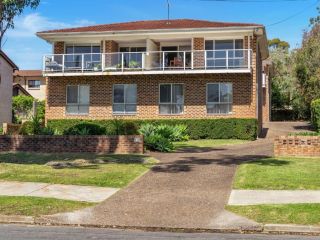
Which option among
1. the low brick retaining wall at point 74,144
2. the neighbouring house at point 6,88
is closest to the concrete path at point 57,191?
the low brick retaining wall at point 74,144

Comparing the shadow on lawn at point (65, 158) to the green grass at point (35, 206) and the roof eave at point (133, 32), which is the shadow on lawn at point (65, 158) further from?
the roof eave at point (133, 32)

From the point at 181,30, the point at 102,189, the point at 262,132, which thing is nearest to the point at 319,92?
the point at 262,132

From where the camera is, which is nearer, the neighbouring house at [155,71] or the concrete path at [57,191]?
the concrete path at [57,191]

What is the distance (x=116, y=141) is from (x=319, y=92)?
19820 mm

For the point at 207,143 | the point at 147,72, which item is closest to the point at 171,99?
the point at 147,72

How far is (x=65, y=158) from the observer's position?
18.3 m

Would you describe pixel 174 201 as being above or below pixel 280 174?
below

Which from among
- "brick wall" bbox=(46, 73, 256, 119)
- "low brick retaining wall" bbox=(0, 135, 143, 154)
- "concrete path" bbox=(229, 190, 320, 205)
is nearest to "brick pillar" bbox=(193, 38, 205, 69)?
"brick wall" bbox=(46, 73, 256, 119)

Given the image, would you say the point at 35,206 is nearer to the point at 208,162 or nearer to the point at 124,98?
the point at 208,162

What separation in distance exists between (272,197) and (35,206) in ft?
16.9

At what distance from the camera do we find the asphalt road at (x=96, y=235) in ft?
28.2

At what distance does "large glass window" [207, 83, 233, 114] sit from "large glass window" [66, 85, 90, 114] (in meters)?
7.53

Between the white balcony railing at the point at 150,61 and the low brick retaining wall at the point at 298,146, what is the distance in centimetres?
1126

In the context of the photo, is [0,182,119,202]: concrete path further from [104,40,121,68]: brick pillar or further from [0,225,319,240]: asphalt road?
[104,40,121,68]: brick pillar
